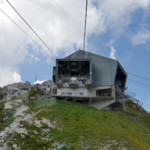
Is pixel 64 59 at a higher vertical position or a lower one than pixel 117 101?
higher

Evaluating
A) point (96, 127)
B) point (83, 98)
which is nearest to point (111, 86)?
point (83, 98)

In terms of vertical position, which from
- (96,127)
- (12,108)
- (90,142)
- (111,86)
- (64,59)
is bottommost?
(90,142)

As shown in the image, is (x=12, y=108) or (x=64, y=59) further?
(x=64, y=59)

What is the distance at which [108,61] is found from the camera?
5062 cm

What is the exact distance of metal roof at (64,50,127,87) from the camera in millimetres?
48469

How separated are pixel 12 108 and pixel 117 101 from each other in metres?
23.3

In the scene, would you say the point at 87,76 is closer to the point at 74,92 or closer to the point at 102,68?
the point at 102,68

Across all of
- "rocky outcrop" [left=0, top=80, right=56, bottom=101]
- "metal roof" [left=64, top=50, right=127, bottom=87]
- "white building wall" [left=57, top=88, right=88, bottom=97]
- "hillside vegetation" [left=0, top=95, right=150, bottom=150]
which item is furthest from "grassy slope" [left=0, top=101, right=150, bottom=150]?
"rocky outcrop" [left=0, top=80, right=56, bottom=101]

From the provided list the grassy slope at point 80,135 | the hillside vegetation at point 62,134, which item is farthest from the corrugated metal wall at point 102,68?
the grassy slope at point 80,135

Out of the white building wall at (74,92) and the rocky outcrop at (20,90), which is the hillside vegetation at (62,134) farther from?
the rocky outcrop at (20,90)

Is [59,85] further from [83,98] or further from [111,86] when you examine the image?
[111,86]

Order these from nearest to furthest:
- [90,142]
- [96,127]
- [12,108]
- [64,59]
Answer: [90,142], [96,127], [12,108], [64,59]

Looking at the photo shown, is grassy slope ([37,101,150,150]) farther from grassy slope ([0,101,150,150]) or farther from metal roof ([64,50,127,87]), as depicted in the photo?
metal roof ([64,50,127,87])

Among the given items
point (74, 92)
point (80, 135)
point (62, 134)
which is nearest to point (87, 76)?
point (74, 92)
